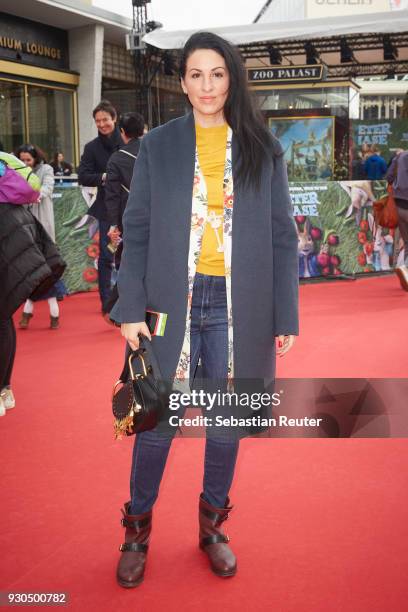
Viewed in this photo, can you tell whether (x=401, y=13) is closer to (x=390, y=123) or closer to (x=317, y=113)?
(x=317, y=113)

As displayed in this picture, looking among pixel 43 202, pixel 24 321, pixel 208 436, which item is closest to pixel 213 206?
pixel 208 436

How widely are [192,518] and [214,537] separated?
1.12 ft

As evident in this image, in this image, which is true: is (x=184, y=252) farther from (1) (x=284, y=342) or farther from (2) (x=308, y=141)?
(2) (x=308, y=141)

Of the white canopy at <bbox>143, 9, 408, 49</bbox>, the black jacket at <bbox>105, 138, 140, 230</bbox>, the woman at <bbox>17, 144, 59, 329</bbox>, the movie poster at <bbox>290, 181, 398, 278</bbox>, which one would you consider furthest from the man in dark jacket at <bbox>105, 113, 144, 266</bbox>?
the white canopy at <bbox>143, 9, 408, 49</bbox>

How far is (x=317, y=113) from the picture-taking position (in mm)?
14070

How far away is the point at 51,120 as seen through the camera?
17.0m

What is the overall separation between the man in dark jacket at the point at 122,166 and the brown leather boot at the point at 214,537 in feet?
10.6

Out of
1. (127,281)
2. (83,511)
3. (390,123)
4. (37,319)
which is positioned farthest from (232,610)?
(390,123)

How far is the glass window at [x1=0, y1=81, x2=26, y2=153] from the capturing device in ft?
50.0

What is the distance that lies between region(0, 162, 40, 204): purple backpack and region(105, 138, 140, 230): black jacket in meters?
1.61

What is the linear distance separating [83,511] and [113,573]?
0.49 metres

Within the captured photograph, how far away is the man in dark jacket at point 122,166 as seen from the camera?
210 inches

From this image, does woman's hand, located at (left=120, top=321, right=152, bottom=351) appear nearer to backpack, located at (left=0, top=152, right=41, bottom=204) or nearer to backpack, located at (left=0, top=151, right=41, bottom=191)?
backpack, located at (left=0, top=152, right=41, bottom=204)

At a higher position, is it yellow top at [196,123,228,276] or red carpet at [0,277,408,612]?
yellow top at [196,123,228,276]
